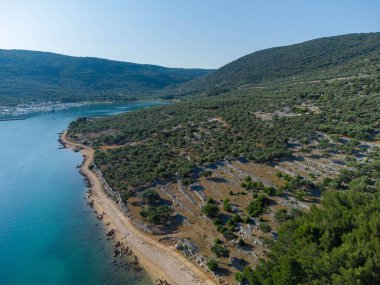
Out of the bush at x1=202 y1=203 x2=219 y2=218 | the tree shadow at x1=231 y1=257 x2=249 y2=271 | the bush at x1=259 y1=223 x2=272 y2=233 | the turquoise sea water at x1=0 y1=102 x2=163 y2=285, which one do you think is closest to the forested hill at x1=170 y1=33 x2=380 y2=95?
the bush at x1=202 y1=203 x2=219 y2=218

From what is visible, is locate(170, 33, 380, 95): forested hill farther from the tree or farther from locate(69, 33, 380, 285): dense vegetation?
the tree

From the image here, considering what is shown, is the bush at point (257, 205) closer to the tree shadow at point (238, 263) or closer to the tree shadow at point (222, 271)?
the tree shadow at point (238, 263)

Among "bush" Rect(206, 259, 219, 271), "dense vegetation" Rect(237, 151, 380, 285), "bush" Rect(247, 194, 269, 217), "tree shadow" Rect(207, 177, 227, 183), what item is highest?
"dense vegetation" Rect(237, 151, 380, 285)

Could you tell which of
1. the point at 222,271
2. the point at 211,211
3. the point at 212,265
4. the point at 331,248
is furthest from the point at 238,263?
the point at 331,248

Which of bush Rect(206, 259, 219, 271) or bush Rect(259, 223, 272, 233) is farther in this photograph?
bush Rect(259, 223, 272, 233)

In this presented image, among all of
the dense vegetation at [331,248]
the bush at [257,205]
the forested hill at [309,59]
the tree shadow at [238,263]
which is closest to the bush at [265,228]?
the bush at [257,205]

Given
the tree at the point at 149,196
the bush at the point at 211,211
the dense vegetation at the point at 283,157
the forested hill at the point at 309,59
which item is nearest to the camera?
the dense vegetation at the point at 283,157

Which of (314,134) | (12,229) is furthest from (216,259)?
(314,134)
